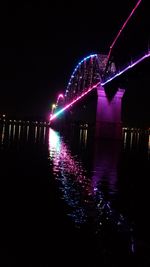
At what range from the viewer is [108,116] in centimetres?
5347

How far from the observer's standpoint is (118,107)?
53625mm

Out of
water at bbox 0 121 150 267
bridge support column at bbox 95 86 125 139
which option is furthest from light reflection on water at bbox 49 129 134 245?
bridge support column at bbox 95 86 125 139

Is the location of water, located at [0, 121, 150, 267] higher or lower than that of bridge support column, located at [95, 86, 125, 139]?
lower

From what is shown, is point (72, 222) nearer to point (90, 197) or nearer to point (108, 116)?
point (90, 197)

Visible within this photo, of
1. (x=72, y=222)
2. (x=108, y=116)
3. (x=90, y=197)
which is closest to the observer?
(x=72, y=222)

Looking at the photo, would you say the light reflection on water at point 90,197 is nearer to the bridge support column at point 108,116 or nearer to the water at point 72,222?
the water at point 72,222

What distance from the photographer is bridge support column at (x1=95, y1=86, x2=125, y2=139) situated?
5306 cm

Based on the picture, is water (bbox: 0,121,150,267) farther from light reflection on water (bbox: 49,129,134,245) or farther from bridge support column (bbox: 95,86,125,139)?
bridge support column (bbox: 95,86,125,139)

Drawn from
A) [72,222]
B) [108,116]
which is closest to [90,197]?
[72,222]

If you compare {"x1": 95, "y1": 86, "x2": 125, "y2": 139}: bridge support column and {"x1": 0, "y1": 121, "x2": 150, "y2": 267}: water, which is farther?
{"x1": 95, "y1": 86, "x2": 125, "y2": 139}: bridge support column

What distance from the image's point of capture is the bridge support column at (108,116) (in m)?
53.1

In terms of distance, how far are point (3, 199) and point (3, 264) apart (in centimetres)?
428

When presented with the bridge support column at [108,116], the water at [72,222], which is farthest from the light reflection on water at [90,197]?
the bridge support column at [108,116]

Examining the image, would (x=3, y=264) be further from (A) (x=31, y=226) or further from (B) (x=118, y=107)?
(B) (x=118, y=107)
